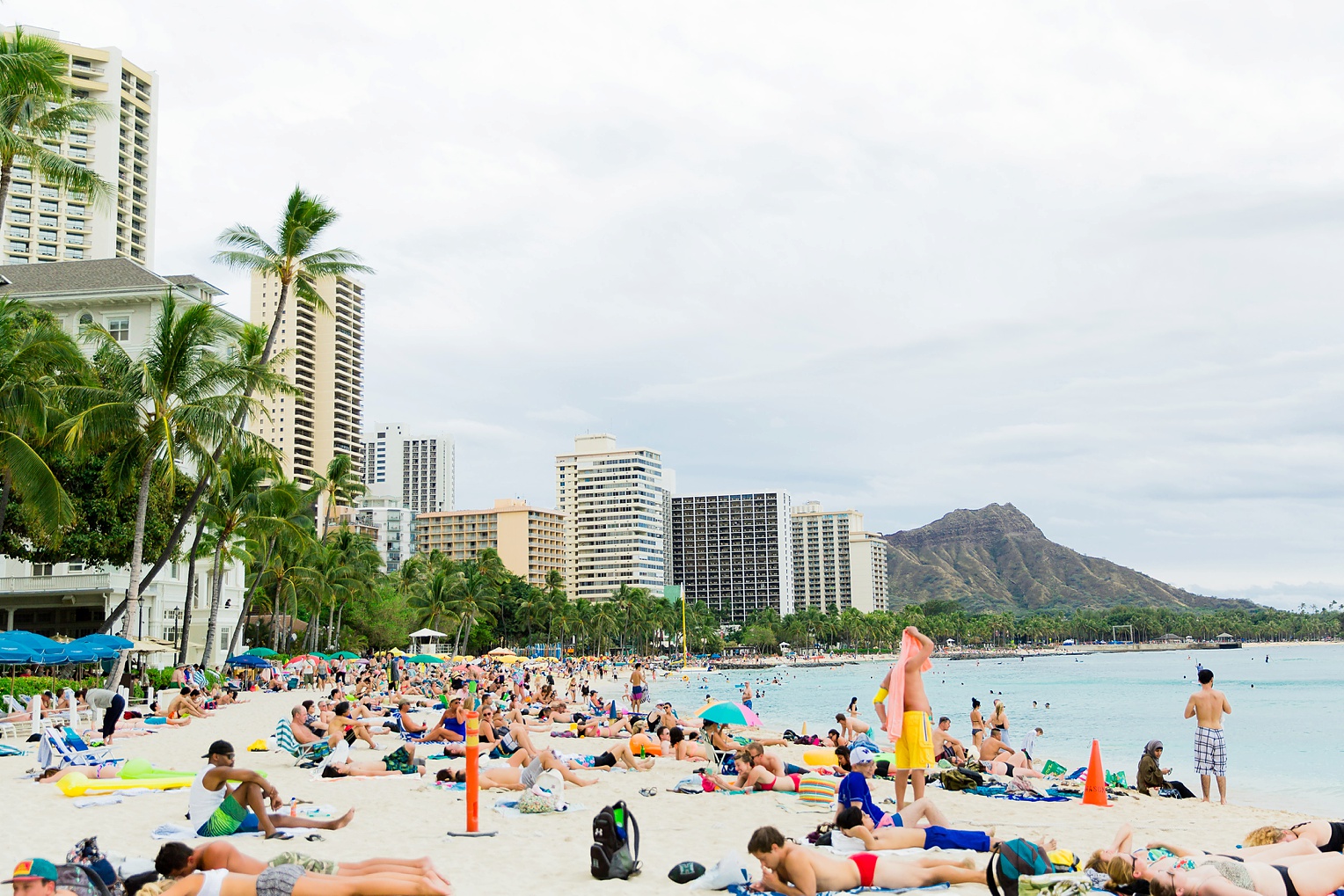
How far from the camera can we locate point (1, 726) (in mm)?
17000

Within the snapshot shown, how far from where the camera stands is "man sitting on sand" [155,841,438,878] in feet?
18.4

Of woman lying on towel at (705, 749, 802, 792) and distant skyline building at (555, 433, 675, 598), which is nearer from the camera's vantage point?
woman lying on towel at (705, 749, 802, 792)

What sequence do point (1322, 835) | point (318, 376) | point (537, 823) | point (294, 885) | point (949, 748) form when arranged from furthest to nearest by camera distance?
point (318, 376) < point (949, 748) < point (537, 823) < point (1322, 835) < point (294, 885)

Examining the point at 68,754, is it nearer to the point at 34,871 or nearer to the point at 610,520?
the point at 34,871

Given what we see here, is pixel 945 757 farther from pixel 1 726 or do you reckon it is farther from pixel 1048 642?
pixel 1048 642

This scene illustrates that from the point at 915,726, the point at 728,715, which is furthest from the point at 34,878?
the point at 728,715

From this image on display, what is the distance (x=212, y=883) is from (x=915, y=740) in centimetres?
570

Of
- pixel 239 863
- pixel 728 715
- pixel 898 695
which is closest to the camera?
pixel 239 863

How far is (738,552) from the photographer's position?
184500mm

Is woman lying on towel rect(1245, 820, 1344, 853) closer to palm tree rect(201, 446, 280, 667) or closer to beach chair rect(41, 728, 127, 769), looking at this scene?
beach chair rect(41, 728, 127, 769)

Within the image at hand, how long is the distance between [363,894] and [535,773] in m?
4.92

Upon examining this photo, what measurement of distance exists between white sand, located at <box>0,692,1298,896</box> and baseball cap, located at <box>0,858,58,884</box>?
2.49 metres

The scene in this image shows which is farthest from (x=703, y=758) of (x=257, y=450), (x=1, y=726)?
(x=257, y=450)

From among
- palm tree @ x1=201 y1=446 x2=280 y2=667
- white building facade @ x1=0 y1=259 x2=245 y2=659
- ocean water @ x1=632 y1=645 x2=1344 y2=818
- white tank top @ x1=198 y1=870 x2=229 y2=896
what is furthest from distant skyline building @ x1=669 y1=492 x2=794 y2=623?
white tank top @ x1=198 y1=870 x2=229 y2=896
